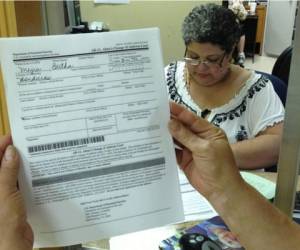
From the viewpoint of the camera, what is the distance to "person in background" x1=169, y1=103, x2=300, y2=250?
2.20 ft

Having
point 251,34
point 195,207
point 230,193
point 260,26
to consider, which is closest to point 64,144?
point 230,193

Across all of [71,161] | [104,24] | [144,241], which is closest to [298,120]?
[71,161]

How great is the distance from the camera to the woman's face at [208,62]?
155 centimetres

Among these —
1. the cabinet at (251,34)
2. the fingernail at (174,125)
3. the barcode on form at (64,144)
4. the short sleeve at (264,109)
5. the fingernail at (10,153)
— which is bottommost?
the cabinet at (251,34)

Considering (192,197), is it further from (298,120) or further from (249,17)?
(249,17)

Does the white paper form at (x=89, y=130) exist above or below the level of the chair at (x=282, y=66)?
above

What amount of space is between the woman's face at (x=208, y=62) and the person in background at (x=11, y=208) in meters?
1.09

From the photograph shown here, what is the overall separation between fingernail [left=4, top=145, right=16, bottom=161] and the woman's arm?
0.97m

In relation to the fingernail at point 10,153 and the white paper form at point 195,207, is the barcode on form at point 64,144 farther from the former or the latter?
the white paper form at point 195,207

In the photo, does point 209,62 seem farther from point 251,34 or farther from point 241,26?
point 251,34

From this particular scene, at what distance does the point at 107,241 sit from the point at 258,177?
0.55m

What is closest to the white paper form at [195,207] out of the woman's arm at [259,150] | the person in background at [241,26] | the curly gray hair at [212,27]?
the woman's arm at [259,150]

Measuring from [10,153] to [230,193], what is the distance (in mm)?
388

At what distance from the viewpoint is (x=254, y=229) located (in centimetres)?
Answer: 68
